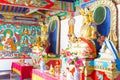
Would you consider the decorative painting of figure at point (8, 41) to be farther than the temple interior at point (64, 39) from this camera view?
Yes

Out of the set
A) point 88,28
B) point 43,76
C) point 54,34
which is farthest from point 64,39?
point 43,76

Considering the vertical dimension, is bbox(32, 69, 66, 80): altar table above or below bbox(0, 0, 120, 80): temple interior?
below

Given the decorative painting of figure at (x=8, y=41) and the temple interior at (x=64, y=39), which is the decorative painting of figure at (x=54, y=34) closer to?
the temple interior at (x=64, y=39)

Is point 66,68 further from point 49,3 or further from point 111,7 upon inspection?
point 49,3

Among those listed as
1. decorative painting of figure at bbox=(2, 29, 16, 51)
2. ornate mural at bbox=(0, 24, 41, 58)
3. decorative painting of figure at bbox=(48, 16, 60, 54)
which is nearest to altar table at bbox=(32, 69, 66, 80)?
decorative painting of figure at bbox=(48, 16, 60, 54)

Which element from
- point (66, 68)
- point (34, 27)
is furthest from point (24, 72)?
point (34, 27)

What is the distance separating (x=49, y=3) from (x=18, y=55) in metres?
4.22

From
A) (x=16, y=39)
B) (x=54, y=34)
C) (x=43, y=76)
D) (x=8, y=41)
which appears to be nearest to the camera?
(x=43, y=76)

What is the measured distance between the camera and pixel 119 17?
466 centimetres

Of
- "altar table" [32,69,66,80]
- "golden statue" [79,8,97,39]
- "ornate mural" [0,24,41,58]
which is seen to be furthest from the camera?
"ornate mural" [0,24,41,58]

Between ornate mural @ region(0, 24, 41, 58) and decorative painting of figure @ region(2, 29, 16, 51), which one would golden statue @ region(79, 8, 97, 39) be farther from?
decorative painting of figure @ region(2, 29, 16, 51)

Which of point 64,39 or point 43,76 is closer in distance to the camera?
point 43,76

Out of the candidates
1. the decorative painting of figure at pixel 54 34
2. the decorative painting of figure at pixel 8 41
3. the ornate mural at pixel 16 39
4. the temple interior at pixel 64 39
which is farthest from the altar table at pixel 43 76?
the decorative painting of figure at pixel 8 41

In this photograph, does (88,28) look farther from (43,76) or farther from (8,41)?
(8,41)
